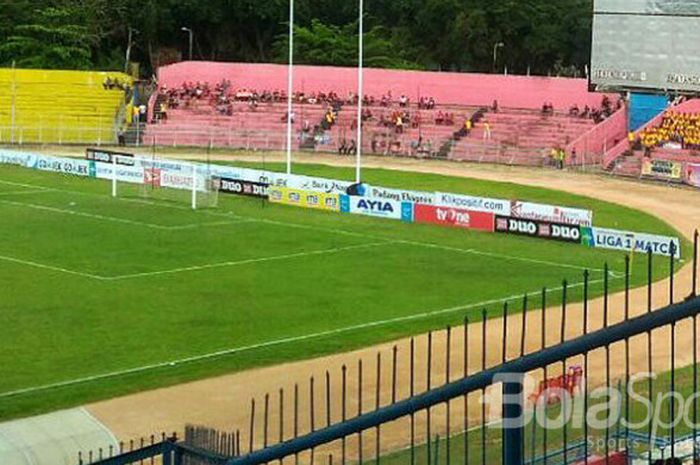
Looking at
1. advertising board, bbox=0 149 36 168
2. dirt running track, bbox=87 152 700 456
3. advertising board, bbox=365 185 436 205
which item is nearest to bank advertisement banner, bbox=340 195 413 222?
advertising board, bbox=365 185 436 205

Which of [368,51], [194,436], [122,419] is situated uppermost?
[368,51]

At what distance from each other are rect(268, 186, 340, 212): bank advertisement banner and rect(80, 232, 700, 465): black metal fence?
53.8 feet

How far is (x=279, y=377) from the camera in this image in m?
22.8

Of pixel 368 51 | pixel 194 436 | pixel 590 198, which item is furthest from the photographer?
pixel 368 51

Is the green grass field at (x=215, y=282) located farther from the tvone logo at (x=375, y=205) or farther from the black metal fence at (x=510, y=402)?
the black metal fence at (x=510, y=402)

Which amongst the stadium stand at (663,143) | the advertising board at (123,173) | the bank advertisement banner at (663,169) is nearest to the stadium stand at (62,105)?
the advertising board at (123,173)

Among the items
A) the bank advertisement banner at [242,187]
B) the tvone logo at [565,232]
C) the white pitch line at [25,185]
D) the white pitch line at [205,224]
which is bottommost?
the white pitch line at [205,224]

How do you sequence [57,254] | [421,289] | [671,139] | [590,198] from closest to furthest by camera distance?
[421,289] < [57,254] < [590,198] < [671,139]

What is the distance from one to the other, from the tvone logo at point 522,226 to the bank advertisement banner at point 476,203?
0.69m

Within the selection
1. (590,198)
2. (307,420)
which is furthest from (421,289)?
(590,198)

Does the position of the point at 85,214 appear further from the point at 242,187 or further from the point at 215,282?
the point at 215,282

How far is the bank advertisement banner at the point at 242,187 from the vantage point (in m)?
51.2

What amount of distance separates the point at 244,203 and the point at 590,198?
14655 millimetres

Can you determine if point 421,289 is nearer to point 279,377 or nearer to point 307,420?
point 279,377
